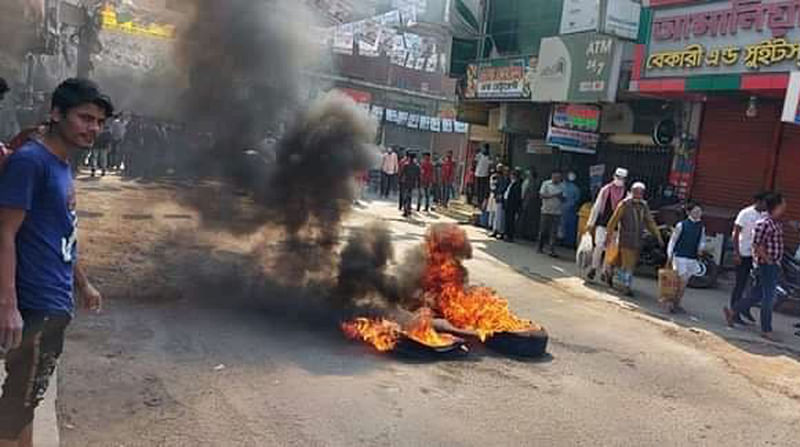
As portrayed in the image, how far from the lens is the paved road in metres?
4.21

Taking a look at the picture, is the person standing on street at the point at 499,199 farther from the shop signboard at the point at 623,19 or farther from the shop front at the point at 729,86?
the shop signboard at the point at 623,19

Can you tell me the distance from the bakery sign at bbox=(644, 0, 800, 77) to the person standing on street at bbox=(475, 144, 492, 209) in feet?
22.0

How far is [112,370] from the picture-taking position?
4879 mm

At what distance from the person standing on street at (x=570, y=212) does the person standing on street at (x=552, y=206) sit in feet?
1.34

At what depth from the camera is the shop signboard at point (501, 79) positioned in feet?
53.5

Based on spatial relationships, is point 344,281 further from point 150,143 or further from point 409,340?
point 150,143

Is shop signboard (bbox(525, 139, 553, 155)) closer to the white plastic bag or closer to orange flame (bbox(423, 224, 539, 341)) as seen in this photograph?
the white plastic bag

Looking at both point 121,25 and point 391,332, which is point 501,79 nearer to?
point 121,25

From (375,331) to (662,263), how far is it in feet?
23.0

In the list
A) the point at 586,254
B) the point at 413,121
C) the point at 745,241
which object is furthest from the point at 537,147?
the point at 413,121

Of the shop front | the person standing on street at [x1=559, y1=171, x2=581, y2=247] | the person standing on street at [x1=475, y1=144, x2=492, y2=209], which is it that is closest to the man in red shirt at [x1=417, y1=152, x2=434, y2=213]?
the person standing on street at [x1=475, y1=144, x2=492, y2=209]

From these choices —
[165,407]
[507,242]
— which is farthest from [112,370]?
→ [507,242]

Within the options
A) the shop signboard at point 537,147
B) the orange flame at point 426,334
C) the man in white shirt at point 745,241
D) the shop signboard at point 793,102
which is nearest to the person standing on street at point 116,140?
the shop signboard at point 537,147

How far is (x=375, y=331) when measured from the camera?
19.7 feet
